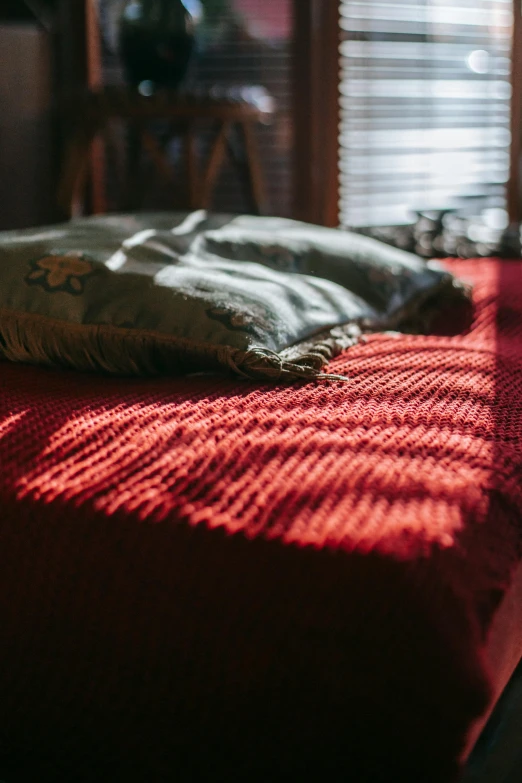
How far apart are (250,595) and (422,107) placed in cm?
212

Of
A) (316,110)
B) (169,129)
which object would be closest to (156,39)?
(169,129)

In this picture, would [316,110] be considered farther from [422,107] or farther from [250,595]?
[250,595]

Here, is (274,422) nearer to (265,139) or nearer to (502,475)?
(502,475)

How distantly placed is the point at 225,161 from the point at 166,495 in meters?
1.94

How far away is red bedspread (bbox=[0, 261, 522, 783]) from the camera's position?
431mm

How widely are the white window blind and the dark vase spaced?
0.56 m

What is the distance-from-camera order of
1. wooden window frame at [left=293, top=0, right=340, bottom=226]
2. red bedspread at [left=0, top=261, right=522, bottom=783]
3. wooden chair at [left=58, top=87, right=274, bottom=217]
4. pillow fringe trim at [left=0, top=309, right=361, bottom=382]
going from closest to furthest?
red bedspread at [left=0, top=261, right=522, bottom=783], pillow fringe trim at [left=0, top=309, right=361, bottom=382], wooden chair at [left=58, top=87, right=274, bottom=217], wooden window frame at [left=293, top=0, right=340, bottom=226]

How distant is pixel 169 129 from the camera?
189 cm

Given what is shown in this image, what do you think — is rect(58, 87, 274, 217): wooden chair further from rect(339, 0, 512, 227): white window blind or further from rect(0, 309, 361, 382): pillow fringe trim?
rect(0, 309, 361, 382): pillow fringe trim

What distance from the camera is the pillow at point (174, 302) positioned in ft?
2.55

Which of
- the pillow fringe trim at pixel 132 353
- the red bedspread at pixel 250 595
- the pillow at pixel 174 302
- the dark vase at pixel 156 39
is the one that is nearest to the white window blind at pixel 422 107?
the dark vase at pixel 156 39

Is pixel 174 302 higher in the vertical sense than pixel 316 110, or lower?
lower

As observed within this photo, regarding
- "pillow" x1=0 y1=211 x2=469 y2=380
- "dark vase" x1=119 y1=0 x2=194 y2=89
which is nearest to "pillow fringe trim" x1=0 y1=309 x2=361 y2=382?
"pillow" x1=0 y1=211 x2=469 y2=380

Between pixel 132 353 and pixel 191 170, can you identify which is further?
pixel 191 170
